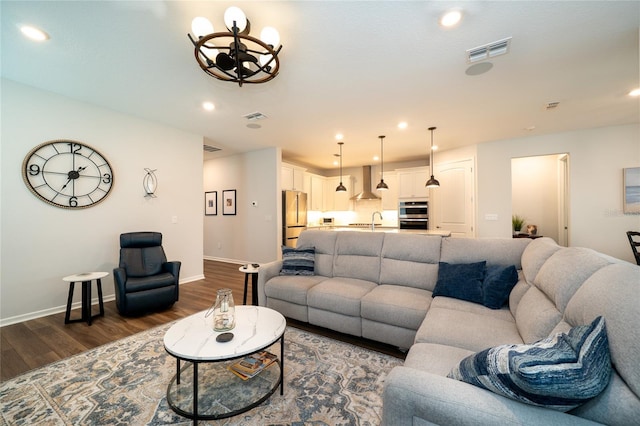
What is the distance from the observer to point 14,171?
2877 millimetres

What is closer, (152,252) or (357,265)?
(357,265)

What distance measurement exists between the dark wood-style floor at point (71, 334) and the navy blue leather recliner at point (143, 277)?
169 mm

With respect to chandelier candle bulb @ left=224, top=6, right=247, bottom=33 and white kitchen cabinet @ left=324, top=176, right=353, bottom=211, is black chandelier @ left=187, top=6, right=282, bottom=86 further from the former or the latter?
white kitchen cabinet @ left=324, top=176, right=353, bottom=211

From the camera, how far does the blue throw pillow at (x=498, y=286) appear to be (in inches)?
80.6

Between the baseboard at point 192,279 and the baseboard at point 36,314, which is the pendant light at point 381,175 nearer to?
the baseboard at point 192,279

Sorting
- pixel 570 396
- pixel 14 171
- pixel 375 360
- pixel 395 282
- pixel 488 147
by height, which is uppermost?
pixel 488 147

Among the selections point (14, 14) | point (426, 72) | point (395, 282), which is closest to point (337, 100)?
point (426, 72)

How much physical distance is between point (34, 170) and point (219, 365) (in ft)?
10.9

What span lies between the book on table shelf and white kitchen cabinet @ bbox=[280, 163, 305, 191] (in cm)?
435

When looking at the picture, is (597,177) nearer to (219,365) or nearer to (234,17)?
(234,17)

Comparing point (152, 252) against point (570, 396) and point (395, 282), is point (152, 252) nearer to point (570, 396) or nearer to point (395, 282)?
point (395, 282)

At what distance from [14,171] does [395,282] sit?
4.57m

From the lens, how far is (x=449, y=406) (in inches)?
34.4

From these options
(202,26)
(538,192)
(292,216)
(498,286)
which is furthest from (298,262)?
(538,192)
